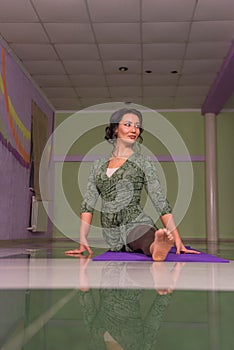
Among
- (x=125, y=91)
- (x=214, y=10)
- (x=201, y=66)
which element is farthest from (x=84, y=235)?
(x=125, y=91)

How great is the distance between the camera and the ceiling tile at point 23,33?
4.82 m

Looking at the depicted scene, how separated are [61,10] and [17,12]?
19.8 inches

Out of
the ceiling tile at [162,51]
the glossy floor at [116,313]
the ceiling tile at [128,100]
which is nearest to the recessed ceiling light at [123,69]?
the ceiling tile at [162,51]

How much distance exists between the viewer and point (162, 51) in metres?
5.50

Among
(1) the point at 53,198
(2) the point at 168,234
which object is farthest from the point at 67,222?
(2) the point at 168,234

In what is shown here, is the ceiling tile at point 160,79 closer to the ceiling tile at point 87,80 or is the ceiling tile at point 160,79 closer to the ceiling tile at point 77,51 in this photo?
the ceiling tile at point 87,80

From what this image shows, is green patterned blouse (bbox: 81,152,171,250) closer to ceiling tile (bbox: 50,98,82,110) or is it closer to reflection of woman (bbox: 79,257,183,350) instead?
reflection of woman (bbox: 79,257,183,350)

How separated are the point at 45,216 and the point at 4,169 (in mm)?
2335

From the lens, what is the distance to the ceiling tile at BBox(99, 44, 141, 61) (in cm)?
536

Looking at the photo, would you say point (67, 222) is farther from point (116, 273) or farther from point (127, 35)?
point (116, 273)

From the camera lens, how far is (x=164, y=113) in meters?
8.29

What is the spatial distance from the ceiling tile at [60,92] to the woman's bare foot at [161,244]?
520 centimetres

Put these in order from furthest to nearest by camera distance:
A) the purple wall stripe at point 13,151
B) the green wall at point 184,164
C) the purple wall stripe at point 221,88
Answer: the green wall at point 184,164
the purple wall stripe at point 221,88
the purple wall stripe at point 13,151

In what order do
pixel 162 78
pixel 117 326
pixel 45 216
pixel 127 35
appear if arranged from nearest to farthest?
1. pixel 117 326
2. pixel 127 35
3. pixel 162 78
4. pixel 45 216
